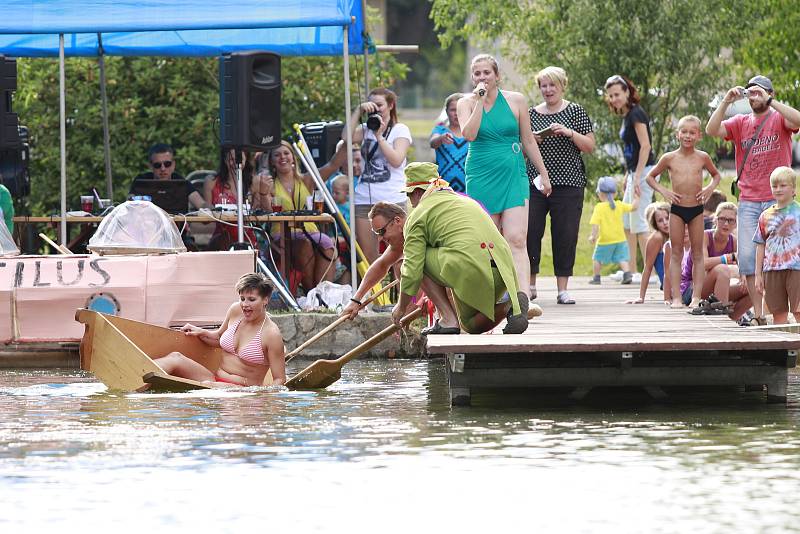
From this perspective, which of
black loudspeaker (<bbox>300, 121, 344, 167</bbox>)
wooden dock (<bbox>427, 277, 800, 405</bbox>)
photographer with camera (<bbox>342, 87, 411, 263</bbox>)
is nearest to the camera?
wooden dock (<bbox>427, 277, 800, 405</bbox>)

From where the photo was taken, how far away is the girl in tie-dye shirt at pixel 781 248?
12.9 m

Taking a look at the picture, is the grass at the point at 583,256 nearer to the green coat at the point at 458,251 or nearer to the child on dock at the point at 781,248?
the child on dock at the point at 781,248

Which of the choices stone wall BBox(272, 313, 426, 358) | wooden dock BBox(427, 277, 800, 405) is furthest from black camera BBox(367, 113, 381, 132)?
wooden dock BBox(427, 277, 800, 405)

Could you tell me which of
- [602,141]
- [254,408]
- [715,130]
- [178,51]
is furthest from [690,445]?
[602,141]

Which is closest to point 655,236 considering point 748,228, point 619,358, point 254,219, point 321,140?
point 748,228

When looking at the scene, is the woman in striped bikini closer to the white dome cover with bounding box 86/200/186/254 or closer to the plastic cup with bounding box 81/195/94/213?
the white dome cover with bounding box 86/200/186/254

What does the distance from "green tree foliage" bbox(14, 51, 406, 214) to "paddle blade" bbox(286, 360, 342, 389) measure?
9516 millimetres

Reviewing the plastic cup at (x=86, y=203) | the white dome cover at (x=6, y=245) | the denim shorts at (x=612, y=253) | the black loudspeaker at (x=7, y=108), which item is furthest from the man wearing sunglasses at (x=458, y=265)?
the denim shorts at (x=612, y=253)

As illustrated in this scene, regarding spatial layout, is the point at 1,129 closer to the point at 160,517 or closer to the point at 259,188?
the point at 259,188

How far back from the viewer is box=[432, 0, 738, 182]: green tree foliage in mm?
22172

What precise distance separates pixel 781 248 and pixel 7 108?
722 cm

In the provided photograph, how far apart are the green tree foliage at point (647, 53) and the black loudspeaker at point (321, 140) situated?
18.7 ft

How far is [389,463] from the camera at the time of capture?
8.55 m

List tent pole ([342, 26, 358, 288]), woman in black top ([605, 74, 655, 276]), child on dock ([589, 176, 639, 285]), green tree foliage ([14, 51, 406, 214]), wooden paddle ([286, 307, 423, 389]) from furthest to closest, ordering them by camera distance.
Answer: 1. green tree foliage ([14, 51, 406, 214])
2. child on dock ([589, 176, 639, 285])
3. woman in black top ([605, 74, 655, 276])
4. tent pole ([342, 26, 358, 288])
5. wooden paddle ([286, 307, 423, 389])
